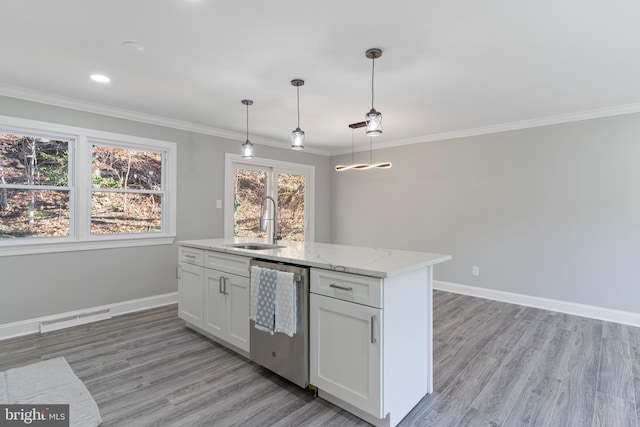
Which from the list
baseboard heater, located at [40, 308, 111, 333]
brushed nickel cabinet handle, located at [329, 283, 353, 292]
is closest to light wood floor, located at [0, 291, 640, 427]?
baseboard heater, located at [40, 308, 111, 333]

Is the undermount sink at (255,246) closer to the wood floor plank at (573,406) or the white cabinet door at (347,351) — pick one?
the white cabinet door at (347,351)

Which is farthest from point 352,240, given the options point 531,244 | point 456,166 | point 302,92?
point 302,92

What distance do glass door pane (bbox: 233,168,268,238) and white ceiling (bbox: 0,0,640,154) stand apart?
125cm

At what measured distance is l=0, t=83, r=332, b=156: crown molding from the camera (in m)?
3.07

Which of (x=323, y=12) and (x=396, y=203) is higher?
(x=323, y=12)

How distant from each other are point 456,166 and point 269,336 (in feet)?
12.1

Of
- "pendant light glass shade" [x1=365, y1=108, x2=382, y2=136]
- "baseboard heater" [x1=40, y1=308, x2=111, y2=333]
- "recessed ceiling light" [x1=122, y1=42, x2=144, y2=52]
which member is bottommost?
"baseboard heater" [x1=40, y1=308, x2=111, y2=333]

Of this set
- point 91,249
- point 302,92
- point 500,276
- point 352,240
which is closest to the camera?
point 302,92

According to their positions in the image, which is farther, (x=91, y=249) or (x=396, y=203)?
(x=396, y=203)

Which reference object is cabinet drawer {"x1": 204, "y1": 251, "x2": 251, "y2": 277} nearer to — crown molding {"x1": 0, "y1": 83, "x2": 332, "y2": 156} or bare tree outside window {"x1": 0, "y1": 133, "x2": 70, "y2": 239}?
bare tree outside window {"x1": 0, "y1": 133, "x2": 70, "y2": 239}

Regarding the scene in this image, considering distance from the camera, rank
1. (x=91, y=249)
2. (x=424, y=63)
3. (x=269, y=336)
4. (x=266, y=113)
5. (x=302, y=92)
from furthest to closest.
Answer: (x=266, y=113)
(x=91, y=249)
(x=302, y=92)
(x=424, y=63)
(x=269, y=336)

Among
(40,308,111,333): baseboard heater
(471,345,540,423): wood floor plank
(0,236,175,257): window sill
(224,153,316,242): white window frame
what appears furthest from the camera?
(224,153,316,242): white window frame

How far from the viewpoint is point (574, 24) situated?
6.43 feet

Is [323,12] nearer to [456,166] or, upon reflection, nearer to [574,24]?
[574,24]
